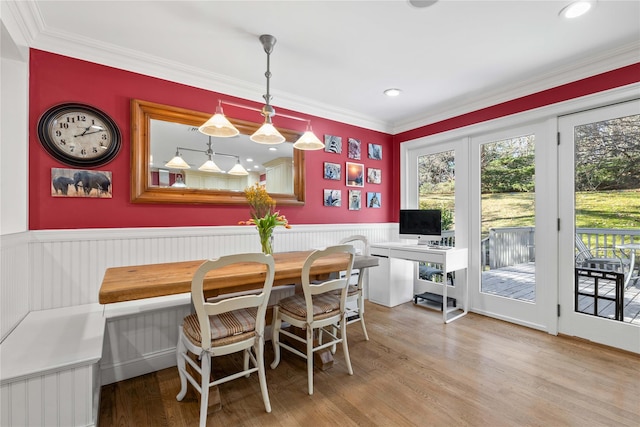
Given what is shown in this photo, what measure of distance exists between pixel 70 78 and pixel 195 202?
1.28 metres

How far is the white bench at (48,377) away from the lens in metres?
1.40

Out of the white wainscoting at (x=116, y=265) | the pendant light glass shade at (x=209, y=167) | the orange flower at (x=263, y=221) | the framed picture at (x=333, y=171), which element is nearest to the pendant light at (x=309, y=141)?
the orange flower at (x=263, y=221)

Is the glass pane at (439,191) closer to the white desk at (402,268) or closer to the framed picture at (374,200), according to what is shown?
the white desk at (402,268)

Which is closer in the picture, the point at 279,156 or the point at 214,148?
the point at 214,148

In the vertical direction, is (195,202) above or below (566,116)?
below

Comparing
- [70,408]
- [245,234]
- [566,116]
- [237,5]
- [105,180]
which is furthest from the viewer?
[245,234]

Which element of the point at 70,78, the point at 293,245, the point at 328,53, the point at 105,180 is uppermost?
the point at 328,53

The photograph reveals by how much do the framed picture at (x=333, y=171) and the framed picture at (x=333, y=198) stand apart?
0.18m

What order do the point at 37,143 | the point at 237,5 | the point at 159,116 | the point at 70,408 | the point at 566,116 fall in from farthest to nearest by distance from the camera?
the point at 566,116
the point at 159,116
the point at 37,143
the point at 237,5
the point at 70,408

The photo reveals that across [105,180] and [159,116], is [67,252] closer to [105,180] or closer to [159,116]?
[105,180]

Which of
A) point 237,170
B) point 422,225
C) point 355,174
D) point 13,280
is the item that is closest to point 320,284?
point 237,170

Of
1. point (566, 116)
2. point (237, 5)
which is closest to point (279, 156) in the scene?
point (237, 5)

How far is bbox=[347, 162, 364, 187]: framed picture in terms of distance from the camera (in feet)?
12.9

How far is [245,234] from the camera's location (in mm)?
3029
